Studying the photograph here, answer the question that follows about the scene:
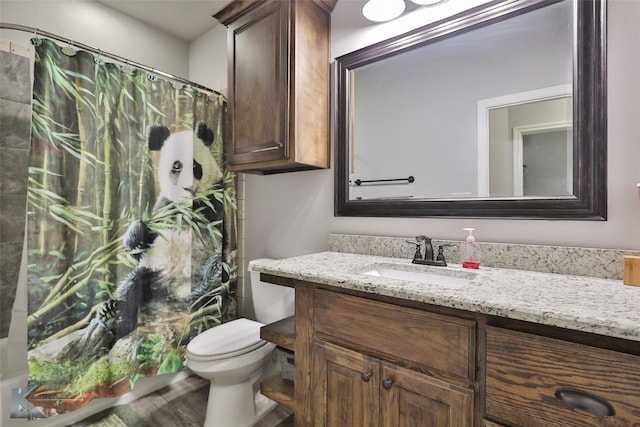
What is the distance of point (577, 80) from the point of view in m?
1.04

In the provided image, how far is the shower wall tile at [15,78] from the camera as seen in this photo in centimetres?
160

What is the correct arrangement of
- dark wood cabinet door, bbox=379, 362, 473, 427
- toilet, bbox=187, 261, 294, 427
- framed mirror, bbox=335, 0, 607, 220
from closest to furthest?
1. dark wood cabinet door, bbox=379, 362, 473, 427
2. framed mirror, bbox=335, 0, 607, 220
3. toilet, bbox=187, 261, 294, 427

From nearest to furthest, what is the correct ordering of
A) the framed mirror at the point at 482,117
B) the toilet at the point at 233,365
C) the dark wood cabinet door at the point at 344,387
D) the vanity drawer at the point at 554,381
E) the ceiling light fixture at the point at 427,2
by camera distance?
the vanity drawer at the point at 554,381
the dark wood cabinet door at the point at 344,387
the framed mirror at the point at 482,117
the ceiling light fixture at the point at 427,2
the toilet at the point at 233,365

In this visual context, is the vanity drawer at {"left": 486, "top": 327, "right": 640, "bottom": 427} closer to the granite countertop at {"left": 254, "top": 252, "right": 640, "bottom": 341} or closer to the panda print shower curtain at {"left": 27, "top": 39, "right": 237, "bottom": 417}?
the granite countertop at {"left": 254, "top": 252, "right": 640, "bottom": 341}

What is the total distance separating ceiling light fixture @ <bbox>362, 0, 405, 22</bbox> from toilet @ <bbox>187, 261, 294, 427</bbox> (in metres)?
1.49

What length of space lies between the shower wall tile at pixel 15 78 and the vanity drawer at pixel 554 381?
8.02 ft

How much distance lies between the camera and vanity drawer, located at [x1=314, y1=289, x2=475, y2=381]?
77 centimetres

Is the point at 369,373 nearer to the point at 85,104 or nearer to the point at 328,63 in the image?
the point at 328,63

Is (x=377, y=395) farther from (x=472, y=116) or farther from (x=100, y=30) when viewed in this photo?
(x=100, y=30)

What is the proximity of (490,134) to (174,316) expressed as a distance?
6.21ft

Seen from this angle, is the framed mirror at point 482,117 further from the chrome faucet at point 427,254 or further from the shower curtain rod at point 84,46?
the shower curtain rod at point 84,46

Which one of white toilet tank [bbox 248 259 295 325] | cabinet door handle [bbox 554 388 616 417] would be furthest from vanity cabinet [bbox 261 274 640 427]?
white toilet tank [bbox 248 259 295 325]

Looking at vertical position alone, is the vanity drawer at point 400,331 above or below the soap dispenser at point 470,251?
below

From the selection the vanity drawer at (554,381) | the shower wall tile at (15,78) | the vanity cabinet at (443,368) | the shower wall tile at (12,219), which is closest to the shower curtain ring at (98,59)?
the shower wall tile at (15,78)
